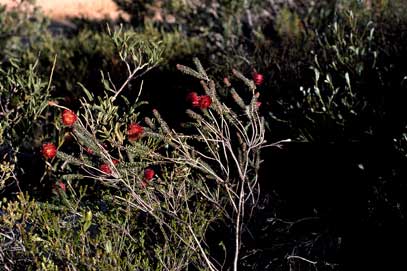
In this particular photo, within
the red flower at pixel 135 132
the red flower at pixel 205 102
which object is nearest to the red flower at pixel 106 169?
the red flower at pixel 135 132

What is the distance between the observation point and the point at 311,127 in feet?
18.6

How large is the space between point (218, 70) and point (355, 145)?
5.98ft

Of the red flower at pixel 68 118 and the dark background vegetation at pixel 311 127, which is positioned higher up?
the red flower at pixel 68 118

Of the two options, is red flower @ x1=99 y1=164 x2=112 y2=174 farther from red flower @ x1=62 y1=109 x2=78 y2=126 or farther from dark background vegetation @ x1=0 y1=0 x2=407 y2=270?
dark background vegetation @ x1=0 y1=0 x2=407 y2=270

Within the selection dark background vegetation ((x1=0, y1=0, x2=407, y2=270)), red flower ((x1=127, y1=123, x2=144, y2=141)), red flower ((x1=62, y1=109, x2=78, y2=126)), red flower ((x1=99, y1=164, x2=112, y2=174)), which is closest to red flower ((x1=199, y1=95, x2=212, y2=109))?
red flower ((x1=127, y1=123, x2=144, y2=141))

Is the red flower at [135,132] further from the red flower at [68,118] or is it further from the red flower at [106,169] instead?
the red flower at [68,118]

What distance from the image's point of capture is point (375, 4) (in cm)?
817

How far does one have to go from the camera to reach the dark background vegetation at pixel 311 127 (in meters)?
4.68

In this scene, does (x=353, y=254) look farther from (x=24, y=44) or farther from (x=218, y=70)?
(x=24, y=44)

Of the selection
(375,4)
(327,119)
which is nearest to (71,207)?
(327,119)

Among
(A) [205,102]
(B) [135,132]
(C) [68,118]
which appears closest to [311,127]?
(A) [205,102]

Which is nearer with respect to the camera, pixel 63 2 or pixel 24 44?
pixel 24 44

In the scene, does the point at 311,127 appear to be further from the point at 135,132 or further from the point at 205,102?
the point at 135,132

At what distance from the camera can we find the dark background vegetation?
4.68 meters
